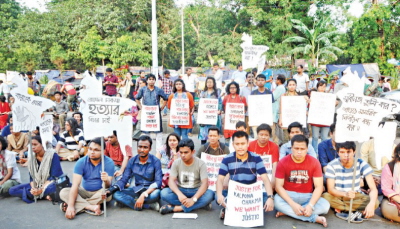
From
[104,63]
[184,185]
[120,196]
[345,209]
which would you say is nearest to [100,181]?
[120,196]

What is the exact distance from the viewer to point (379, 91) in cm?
1320

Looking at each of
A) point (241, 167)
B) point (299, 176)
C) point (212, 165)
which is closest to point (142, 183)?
point (212, 165)

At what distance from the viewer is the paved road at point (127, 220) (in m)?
4.46

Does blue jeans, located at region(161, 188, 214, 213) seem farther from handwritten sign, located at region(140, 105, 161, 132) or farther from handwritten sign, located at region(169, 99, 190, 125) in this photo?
handwritten sign, located at region(140, 105, 161, 132)

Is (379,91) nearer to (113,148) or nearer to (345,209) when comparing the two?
(345,209)

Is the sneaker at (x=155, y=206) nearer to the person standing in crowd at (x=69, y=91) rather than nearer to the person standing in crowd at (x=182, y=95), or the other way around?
the person standing in crowd at (x=182, y=95)

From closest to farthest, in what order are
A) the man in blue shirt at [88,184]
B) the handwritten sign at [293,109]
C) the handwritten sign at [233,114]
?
the man in blue shirt at [88,184] < the handwritten sign at [293,109] < the handwritten sign at [233,114]

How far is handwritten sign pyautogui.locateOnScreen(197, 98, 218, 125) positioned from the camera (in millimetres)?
7527

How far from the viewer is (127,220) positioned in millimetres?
4652

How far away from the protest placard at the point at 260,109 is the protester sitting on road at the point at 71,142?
3883 millimetres

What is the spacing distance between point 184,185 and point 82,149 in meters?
3.80

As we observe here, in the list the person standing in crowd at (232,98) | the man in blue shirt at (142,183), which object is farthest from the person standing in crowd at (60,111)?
the man in blue shirt at (142,183)

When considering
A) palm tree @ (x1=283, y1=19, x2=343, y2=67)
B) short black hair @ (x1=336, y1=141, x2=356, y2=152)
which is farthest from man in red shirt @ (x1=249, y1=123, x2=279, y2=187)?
palm tree @ (x1=283, y1=19, x2=343, y2=67)

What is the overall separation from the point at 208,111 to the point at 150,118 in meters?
1.30
